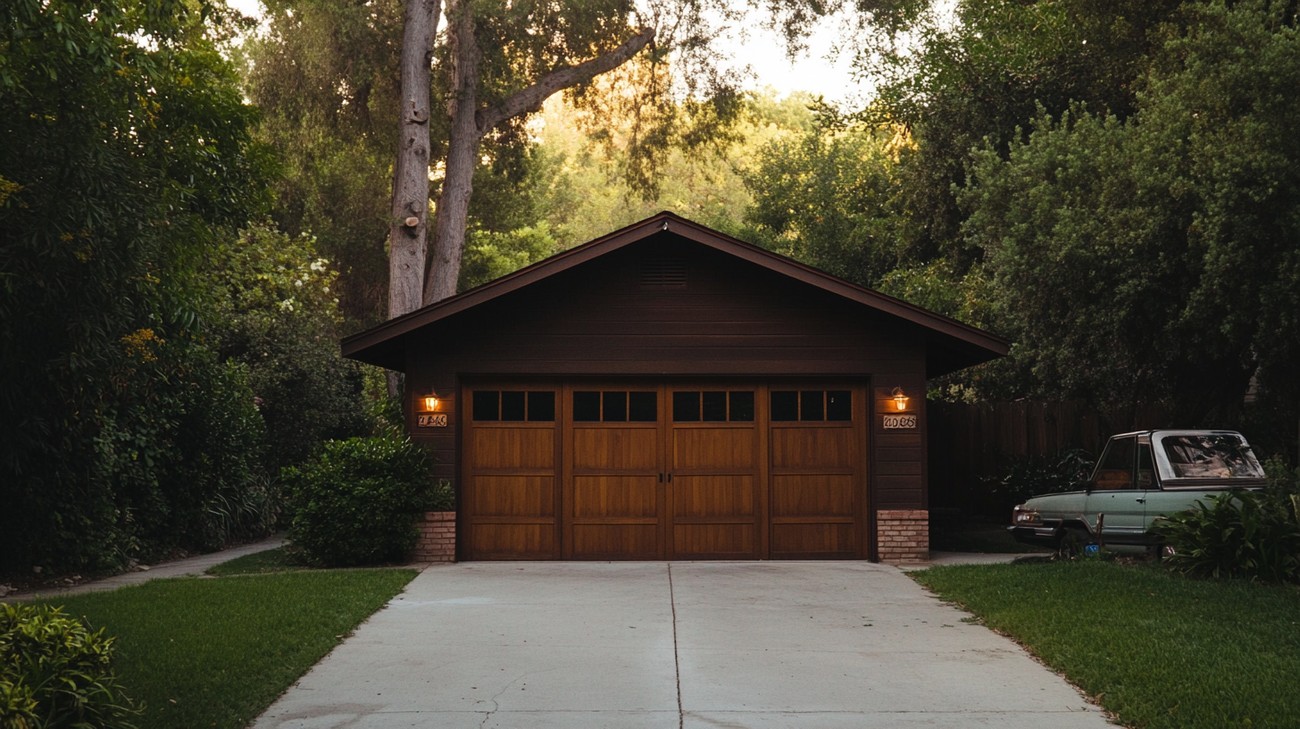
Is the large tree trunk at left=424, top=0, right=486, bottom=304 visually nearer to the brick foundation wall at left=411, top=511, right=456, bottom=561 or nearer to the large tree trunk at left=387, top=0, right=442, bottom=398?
the large tree trunk at left=387, top=0, right=442, bottom=398

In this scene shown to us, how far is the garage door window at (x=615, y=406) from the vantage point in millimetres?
16438

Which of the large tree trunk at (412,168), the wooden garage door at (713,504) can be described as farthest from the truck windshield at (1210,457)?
the large tree trunk at (412,168)

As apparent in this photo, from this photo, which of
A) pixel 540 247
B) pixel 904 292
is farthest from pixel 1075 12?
pixel 540 247

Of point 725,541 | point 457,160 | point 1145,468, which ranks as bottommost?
point 725,541

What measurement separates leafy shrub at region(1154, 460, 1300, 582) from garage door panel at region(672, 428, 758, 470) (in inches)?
209

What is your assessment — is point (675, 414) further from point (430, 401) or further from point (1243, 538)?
point (1243, 538)

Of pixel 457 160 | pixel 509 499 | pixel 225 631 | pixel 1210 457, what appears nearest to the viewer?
pixel 225 631

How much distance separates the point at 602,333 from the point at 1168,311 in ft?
24.8

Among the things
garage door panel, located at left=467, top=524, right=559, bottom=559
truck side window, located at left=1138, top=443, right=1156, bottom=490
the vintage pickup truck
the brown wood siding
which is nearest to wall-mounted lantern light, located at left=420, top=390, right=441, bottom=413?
the brown wood siding

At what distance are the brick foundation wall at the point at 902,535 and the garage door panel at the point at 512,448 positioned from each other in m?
4.35

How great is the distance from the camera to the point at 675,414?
1647cm

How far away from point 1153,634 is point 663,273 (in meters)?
8.36

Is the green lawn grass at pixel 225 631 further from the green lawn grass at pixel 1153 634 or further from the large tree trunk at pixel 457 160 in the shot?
the large tree trunk at pixel 457 160

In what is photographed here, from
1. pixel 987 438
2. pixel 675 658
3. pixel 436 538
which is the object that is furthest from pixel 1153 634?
pixel 987 438
